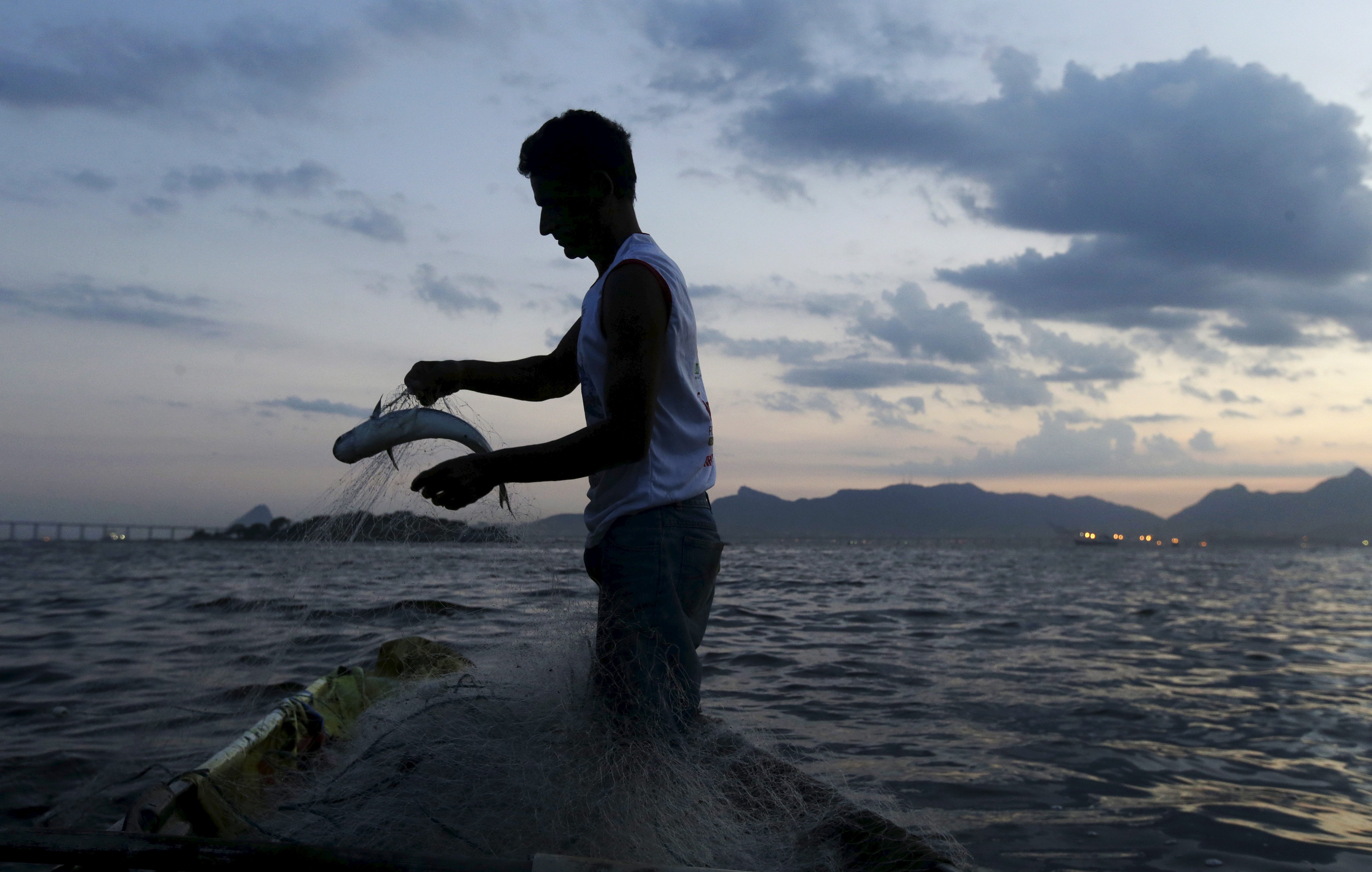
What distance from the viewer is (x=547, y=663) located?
9.39 feet

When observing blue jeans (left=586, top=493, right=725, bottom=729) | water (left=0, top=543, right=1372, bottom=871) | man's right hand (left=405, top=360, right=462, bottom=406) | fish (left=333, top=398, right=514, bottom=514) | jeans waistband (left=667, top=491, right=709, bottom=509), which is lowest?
water (left=0, top=543, right=1372, bottom=871)

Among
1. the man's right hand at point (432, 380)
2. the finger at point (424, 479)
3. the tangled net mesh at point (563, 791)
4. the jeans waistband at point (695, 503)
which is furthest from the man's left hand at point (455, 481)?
the man's right hand at point (432, 380)

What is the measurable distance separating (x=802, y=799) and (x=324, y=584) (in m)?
2.07

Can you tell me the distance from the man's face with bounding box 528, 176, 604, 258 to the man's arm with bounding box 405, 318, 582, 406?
0.56m

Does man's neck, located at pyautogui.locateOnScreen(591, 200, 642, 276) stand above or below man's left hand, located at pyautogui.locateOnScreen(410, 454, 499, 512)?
above

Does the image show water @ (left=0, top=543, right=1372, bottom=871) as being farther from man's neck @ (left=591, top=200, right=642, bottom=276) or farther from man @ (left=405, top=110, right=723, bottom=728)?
man's neck @ (left=591, top=200, right=642, bottom=276)

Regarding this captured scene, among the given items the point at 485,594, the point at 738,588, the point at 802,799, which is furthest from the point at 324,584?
the point at 738,588

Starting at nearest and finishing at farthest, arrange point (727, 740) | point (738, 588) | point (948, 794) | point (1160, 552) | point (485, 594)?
point (727, 740)
point (485, 594)
point (948, 794)
point (738, 588)
point (1160, 552)

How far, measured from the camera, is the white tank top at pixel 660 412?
2330 millimetres

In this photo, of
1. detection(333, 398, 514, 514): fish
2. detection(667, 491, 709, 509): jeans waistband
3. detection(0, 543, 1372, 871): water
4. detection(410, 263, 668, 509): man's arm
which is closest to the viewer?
detection(410, 263, 668, 509): man's arm

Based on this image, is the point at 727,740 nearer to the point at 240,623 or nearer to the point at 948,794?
the point at 240,623

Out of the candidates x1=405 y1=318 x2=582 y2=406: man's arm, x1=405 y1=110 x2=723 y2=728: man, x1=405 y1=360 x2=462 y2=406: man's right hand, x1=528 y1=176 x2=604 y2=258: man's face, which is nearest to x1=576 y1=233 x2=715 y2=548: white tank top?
x1=405 y1=110 x2=723 y2=728: man

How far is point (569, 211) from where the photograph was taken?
98.9 inches

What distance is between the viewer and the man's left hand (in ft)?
7.54
